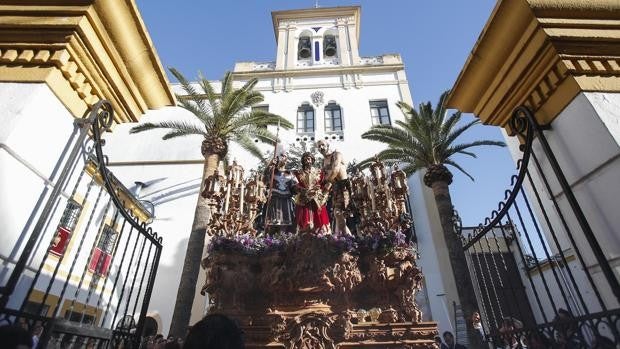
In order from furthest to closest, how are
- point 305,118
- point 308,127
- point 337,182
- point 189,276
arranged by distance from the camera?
point 305,118 → point 308,127 → point 189,276 → point 337,182

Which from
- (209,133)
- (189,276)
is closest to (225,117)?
(209,133)

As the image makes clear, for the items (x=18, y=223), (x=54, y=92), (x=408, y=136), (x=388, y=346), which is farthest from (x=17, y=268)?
(x=408, y=136)

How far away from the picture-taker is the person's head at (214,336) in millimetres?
1492

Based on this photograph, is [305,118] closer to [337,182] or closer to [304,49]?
[304,49]

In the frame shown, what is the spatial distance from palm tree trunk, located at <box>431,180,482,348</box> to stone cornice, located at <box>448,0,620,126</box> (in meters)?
6.75

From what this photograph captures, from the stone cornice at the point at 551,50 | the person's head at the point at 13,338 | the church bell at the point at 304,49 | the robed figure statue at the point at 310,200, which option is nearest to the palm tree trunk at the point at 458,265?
the robed figure statue at the point at 310,200

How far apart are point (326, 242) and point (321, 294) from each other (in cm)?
95

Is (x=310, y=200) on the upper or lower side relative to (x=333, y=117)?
lower

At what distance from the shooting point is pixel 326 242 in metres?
6.30

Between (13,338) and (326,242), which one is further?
(326,242)

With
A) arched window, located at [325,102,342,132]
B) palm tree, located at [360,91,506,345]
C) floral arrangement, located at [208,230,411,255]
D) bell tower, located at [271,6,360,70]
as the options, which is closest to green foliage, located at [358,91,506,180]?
palm tree, located at [360,91,506,345]

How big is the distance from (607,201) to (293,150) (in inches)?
586

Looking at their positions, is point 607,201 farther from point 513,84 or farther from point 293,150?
point 293,150

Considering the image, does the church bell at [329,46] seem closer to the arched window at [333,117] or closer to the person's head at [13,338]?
the arched window at [333,117]
